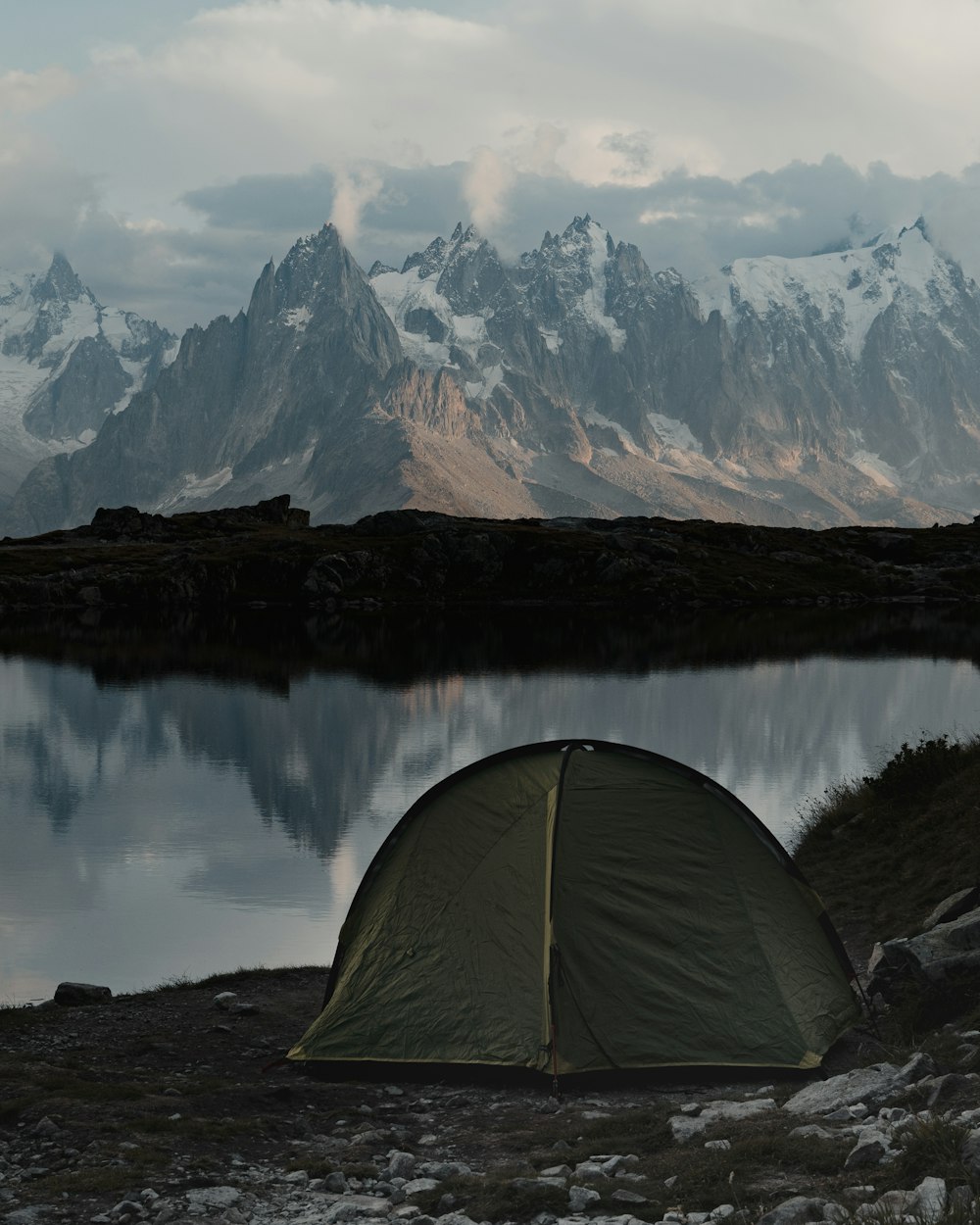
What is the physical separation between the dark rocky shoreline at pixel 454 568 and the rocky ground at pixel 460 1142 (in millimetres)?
116262

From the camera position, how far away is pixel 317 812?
34469mm

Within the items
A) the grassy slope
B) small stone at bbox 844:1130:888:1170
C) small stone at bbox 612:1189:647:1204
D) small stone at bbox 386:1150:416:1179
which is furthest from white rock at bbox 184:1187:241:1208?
the grassy slope

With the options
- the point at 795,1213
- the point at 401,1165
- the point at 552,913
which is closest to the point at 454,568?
the point at 552,913

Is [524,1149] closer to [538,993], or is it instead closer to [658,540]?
[538,993]

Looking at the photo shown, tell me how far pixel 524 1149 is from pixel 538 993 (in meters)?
2.72

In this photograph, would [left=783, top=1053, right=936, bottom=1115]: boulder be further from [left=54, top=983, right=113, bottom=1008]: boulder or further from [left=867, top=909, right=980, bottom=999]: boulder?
[left=54, top=983, right=113, bottom=1008]: boulder

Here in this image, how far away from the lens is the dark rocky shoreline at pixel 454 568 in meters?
134

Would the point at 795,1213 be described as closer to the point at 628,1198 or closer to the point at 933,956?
the point at 628,1198

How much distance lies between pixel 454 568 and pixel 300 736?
309ft

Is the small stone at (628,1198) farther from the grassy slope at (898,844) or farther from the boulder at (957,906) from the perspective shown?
the grassy slope at (898,844)

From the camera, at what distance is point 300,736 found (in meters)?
50.0

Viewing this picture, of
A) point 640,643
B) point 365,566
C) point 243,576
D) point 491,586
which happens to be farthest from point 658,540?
point 640,643

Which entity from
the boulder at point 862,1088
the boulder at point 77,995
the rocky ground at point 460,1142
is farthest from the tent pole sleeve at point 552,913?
the boulder at point 77,995

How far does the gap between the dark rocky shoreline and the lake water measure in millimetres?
29600
